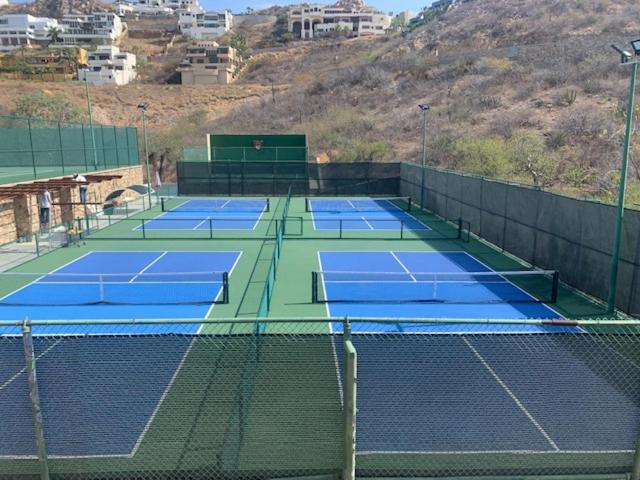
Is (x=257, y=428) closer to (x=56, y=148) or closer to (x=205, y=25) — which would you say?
(x=56, y=148)

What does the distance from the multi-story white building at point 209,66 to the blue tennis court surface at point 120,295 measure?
9355 cm

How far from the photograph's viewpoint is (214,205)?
34.3 metres

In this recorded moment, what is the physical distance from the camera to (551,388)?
17.4 ft

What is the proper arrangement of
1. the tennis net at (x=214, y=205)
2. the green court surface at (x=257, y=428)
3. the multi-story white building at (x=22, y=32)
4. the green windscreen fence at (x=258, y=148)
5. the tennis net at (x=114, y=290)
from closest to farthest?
the green court surface at (x=257, y=428) → the tennis net at (x=114, y=290) → the tennis net at (x=214, y=205) → the green windscreen fence at (x=258, y=148) → the multi-story white building at (x=22, y=32)

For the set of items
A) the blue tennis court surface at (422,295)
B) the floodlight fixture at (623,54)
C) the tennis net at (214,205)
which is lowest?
the blue tennis court surface at (422,295)

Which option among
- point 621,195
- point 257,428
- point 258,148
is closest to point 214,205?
point 258,148

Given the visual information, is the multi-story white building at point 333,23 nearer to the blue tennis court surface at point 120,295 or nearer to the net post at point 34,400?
the blue tennis court surface at point 120,295

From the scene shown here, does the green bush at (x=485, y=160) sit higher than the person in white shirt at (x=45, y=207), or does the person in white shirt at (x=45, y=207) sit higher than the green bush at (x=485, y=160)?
the green bush at (x=485, y=160)

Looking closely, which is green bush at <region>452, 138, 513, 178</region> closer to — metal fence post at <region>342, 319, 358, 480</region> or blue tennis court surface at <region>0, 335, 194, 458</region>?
metal fence post at <region>342, 319, 358, 480</region>

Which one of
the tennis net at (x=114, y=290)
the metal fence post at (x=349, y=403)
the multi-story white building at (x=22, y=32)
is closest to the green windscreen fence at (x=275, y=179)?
the tennis net at (x=114, y=290)

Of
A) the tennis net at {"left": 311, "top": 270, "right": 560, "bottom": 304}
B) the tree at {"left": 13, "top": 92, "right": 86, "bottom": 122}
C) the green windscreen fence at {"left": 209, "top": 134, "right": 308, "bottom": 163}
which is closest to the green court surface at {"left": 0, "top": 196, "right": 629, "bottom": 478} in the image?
the tennis net at {"left": 311, "top": 270, "right": 560, "bottom": 304}

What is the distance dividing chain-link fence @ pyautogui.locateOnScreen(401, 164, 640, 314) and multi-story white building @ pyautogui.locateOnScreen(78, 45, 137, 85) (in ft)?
333

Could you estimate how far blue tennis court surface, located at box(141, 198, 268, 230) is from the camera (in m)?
25.3

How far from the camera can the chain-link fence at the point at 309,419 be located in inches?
194
